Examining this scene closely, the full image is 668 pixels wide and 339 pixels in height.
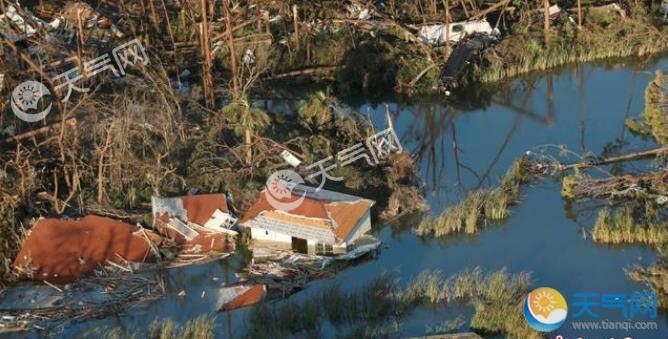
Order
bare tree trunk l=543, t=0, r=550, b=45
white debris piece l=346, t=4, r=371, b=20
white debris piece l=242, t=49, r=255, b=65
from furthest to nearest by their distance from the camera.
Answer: white debris piece l=346, t=4, r=371, b=20 → bare tree trunk l=543, t=0, r=550, b=45 → white debris piece l=242, t=49, r=255, b=65

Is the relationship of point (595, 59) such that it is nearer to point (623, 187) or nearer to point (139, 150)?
point (623, 187)

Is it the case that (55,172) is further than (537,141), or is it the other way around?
(537,141)

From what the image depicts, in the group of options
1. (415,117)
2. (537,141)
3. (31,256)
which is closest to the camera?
(31,256)

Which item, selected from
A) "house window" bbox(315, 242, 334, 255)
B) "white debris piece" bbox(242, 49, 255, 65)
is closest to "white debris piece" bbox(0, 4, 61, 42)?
"white debris piece" bbox(242, 49, 255, 65)

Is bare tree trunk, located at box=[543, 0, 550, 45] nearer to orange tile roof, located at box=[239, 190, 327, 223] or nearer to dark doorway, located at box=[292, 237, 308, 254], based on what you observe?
orange tile roof, located at box=[239, 190, 327, 223]

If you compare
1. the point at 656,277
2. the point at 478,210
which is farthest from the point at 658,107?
the point at 656,277

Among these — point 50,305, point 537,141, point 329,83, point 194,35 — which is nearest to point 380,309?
point 50,305

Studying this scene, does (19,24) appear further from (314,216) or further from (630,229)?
(630,229)
